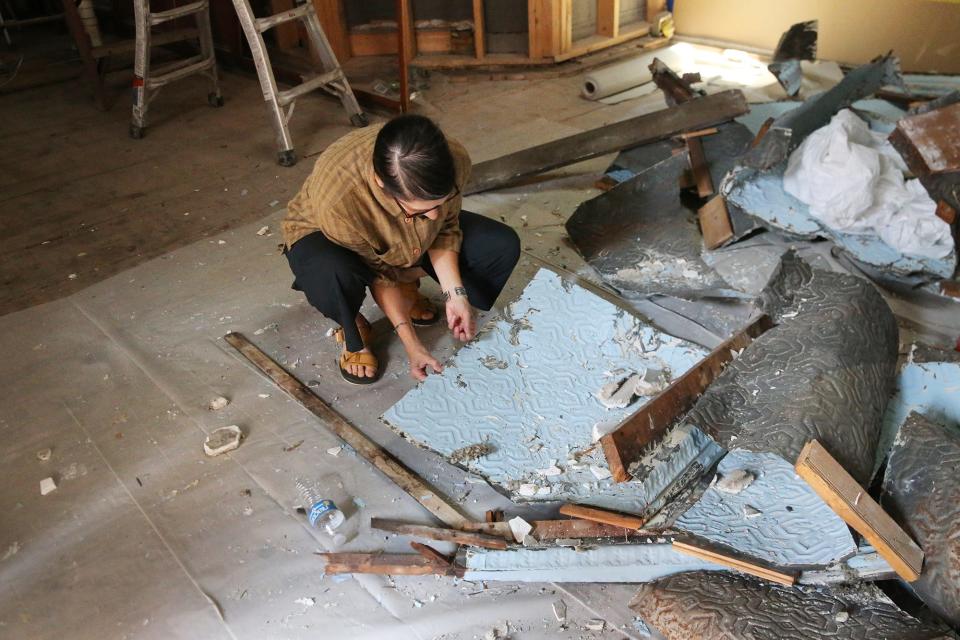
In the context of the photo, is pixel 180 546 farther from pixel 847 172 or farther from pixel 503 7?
pixel 503 7

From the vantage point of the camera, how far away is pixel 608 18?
4.86m

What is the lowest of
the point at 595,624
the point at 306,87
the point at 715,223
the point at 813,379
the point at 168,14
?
the point at 595,624

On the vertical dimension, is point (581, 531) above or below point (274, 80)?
below

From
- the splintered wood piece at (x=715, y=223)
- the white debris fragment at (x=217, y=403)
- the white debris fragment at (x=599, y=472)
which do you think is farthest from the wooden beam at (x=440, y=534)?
the splintered wood piece at (x=715, y=223)

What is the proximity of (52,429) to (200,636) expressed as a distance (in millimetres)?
907

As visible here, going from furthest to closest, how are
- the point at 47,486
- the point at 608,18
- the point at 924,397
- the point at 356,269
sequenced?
the point at 608,18 → the point at 356,269 → the point at 47,486 → the point at 924,397

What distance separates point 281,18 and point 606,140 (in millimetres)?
1648

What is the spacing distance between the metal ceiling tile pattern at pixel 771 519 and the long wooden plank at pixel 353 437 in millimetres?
585

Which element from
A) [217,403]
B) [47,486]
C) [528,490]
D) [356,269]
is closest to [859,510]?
[528,490]

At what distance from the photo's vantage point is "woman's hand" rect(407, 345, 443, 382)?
210cm

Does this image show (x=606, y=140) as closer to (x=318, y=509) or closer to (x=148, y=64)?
(x=318, y=509)

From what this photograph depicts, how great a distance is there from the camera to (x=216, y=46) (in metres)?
5.11

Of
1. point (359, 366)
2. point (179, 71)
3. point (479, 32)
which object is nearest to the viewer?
point (359, 366)

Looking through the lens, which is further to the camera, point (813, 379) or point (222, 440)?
point (222, 440)
